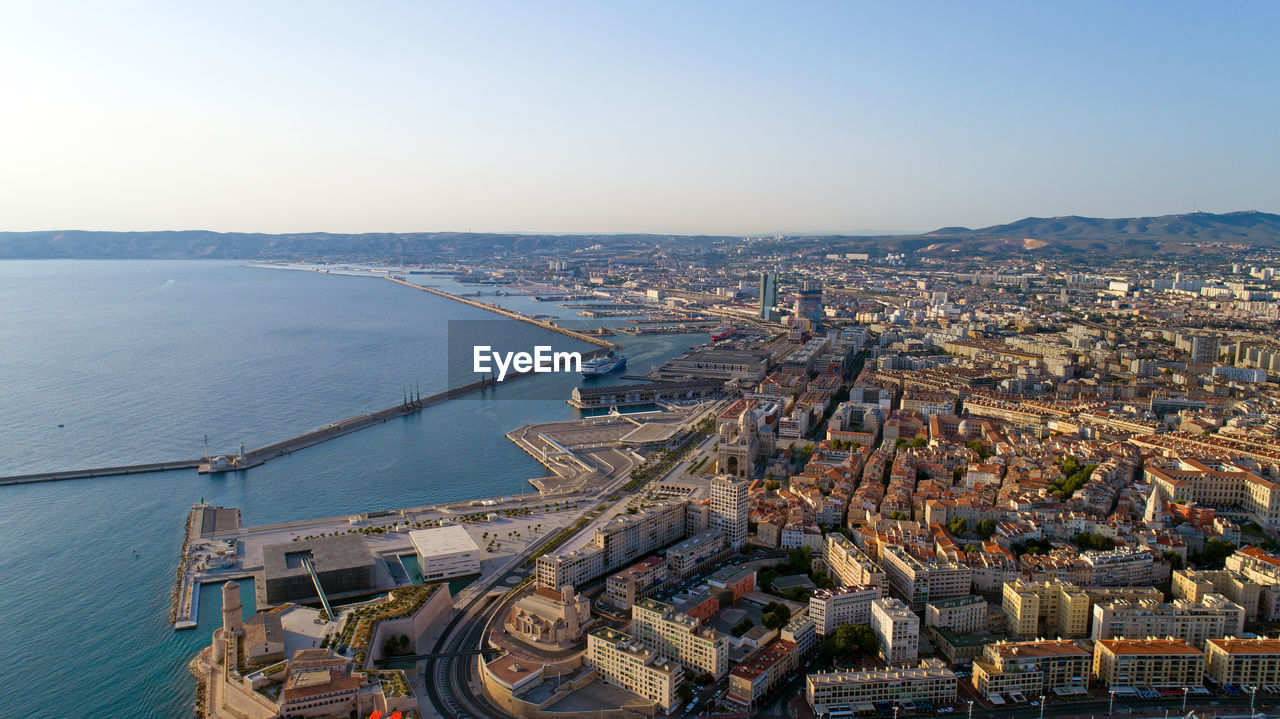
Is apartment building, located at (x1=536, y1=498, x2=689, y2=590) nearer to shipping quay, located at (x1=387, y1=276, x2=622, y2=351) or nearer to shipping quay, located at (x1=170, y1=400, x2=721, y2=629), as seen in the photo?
shipping quay, located at (x1=170, y1=400, x2=721, y2=629)

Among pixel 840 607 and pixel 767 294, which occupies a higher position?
pixel 767 294

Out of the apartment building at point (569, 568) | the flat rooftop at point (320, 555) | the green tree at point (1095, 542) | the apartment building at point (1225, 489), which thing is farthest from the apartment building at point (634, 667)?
the apartment building at point (1225, 489)

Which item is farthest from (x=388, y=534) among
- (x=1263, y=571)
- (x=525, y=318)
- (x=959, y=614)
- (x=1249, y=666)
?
(x=525, y=318)

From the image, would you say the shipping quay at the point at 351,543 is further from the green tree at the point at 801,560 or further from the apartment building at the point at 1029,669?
the apartment building at the point at 1029,669

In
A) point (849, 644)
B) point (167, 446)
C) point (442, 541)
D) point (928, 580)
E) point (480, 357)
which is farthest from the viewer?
point (480, 357)

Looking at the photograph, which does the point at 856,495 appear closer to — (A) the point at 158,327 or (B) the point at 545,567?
(B) the point at 545,567

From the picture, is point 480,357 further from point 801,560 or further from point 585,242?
point 585,242

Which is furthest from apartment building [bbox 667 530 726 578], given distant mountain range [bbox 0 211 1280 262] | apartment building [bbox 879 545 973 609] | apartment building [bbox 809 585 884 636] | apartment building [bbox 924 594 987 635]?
distant mountain range [bbox 0 211 1280 262]
